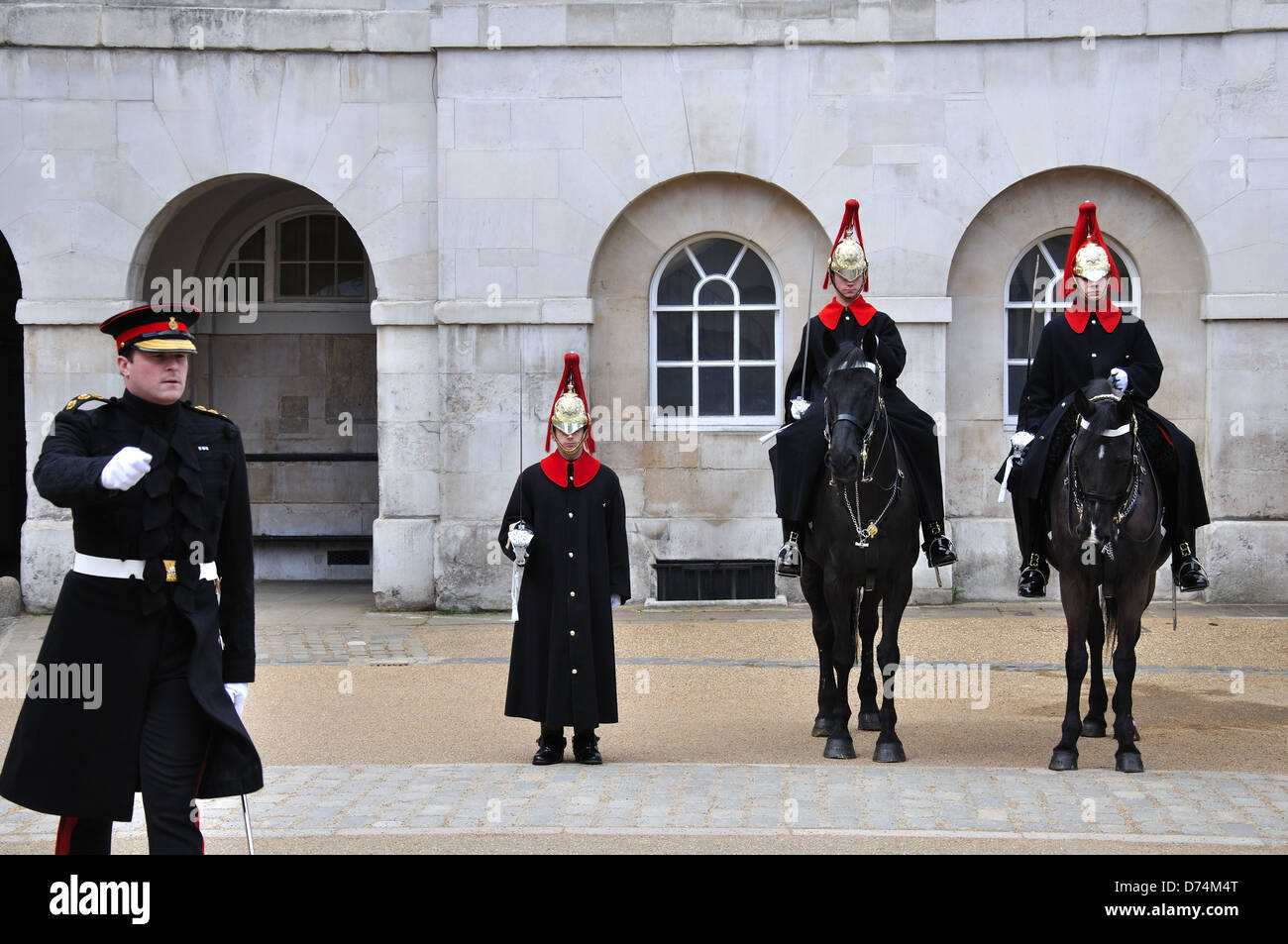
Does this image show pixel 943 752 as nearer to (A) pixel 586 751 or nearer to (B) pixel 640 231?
(A) pixel 586 751

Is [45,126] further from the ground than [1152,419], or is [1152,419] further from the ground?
[45,126]

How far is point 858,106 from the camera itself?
49.0 ft

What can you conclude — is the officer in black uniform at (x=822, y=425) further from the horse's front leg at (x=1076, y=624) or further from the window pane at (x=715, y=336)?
the window pane at (x=715, y=336)

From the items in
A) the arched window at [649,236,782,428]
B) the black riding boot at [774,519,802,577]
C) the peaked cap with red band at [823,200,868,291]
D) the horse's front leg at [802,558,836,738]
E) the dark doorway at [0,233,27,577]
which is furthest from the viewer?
the dark doorway at [0,233,27,577]

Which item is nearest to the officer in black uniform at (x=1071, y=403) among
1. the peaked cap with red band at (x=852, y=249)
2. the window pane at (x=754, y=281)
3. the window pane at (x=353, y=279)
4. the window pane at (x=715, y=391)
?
the peaked cap with red band at (x=852, y=249)

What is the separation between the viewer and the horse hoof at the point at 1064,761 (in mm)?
8453

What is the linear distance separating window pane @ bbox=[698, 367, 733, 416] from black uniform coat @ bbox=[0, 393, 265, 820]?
10.3 m

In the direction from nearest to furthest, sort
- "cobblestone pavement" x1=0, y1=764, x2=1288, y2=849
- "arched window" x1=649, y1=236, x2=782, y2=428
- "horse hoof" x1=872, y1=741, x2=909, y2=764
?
1. "cobblestone pavement" x1=0, y1=764, x2=1288, y2=849
2. "horse hoof" x1=872, y1=741, x2=909, y2=764
3. "arched window" x1=649, y1=236, x2=782, y2=428

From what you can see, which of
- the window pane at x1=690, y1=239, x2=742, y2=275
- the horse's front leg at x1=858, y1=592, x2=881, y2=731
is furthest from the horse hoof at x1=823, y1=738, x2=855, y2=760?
the window pane at x1=690, y1=239, x2=742, y2=275

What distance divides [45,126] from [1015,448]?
33.4ft

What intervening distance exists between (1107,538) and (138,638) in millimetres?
5255

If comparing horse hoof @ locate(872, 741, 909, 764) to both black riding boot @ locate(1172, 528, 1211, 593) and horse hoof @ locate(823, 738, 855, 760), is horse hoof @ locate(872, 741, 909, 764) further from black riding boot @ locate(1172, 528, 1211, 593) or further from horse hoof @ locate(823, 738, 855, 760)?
black riding boot @ locate(1172, 528, 1211, 593)

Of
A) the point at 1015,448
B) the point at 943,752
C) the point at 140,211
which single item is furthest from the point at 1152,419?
the point at 140,211

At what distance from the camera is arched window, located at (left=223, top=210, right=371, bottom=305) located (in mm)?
18219
